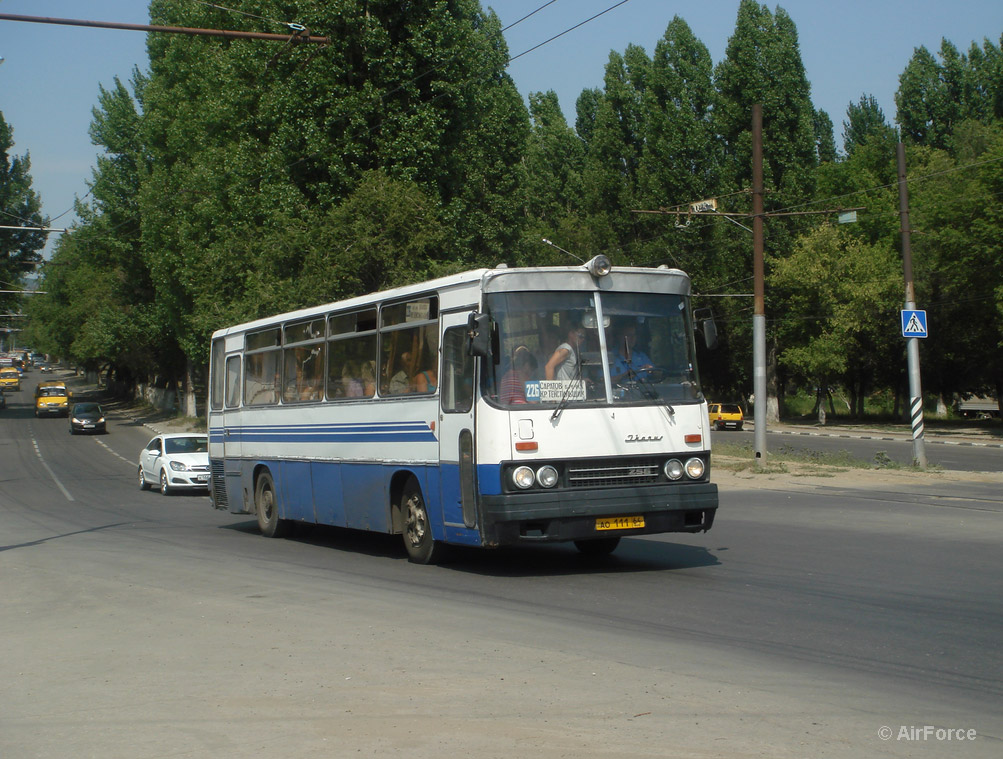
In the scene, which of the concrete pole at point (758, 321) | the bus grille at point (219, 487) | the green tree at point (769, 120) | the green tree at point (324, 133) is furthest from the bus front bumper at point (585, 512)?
the green tree at point (769, 120)

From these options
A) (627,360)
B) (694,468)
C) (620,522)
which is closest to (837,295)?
(694,468)

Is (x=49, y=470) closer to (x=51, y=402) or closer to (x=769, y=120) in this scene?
(x=51, y=402)

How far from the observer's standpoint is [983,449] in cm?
4056

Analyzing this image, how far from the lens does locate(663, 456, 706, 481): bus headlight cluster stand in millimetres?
11477

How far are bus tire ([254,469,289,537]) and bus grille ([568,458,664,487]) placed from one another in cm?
716

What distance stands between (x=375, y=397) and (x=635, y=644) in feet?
20.5

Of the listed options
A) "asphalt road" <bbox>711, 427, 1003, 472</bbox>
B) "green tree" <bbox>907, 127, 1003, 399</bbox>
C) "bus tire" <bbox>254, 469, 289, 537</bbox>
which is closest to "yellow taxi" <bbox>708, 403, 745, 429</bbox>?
"asphalt road" <bbox>711, 427, 1003, 472</bbox>

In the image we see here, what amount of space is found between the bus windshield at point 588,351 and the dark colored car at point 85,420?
172ft

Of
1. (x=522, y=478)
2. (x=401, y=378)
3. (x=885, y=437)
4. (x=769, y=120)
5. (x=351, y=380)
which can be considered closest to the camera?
(x=522, y=478)

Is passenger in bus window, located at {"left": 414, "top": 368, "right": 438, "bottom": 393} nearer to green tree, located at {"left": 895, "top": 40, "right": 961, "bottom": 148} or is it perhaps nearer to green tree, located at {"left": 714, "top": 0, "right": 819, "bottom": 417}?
green tree, located at {"left": 714, "top": 0, "right": 819, "bottom": 417}

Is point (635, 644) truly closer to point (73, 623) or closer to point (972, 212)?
point (73, 623)

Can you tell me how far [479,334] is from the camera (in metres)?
10.9

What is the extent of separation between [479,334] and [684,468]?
259 centimetres

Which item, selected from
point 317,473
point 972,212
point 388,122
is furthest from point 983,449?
point 317,473
